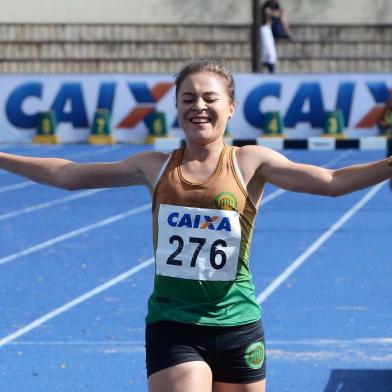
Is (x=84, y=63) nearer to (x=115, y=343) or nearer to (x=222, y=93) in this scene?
(x=115, y=343)

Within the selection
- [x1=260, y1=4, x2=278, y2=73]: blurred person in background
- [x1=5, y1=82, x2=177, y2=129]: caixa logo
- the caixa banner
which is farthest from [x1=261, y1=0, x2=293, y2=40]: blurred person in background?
[x1=5, y1=82, x2=177, y2=129]: caixa logo

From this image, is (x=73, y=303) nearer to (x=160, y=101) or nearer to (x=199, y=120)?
(x=199, y=120)

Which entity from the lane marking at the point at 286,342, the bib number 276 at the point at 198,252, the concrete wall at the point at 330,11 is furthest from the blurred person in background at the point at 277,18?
the bib number 276 at the point at 198,252

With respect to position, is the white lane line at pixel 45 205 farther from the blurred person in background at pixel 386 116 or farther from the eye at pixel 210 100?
the eye at pixel 210 100

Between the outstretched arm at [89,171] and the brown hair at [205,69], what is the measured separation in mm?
309

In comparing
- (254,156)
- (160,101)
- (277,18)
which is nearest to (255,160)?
(254,156)

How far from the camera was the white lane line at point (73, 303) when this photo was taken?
8648 mm

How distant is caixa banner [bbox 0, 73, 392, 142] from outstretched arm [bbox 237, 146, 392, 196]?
741 inches

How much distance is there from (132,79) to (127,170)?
1961 centimetres

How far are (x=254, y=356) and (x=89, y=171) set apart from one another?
95 centimetres

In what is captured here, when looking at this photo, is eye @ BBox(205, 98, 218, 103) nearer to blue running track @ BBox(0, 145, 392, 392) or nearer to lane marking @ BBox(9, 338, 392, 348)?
blue running track @ BBox(0, 145, 392, 392)

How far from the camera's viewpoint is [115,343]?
8.37 m

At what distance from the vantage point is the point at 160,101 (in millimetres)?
24250

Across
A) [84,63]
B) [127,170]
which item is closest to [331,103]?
[84,63]
